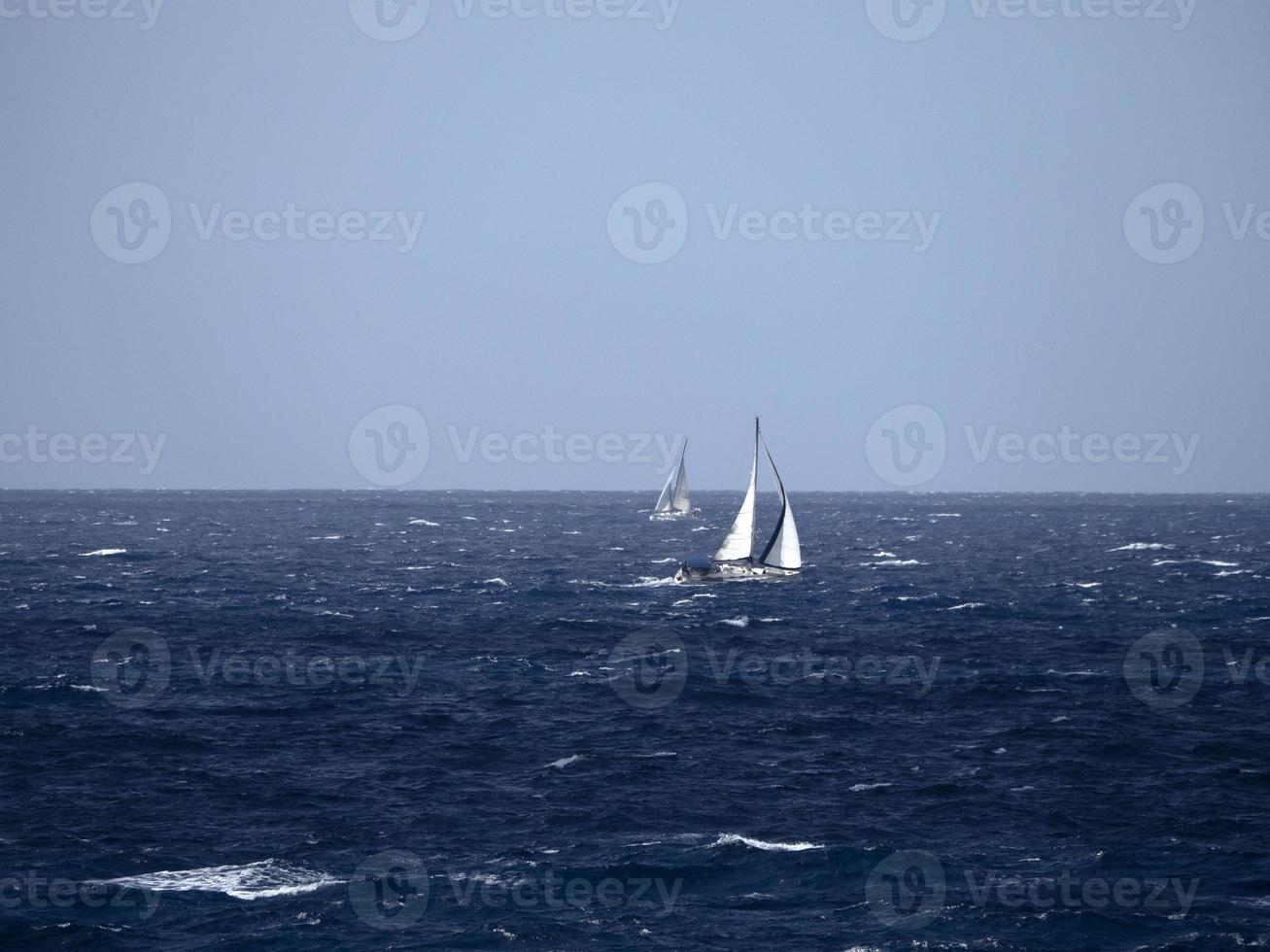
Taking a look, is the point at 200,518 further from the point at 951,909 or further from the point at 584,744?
the point at 951,909

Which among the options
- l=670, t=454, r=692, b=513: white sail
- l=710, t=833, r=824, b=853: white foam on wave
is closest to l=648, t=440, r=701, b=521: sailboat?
l=670, t=454, r=692, b=513: white sail

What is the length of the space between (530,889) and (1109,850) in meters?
13.3

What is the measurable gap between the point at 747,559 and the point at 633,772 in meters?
51.0

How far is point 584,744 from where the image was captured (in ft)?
128

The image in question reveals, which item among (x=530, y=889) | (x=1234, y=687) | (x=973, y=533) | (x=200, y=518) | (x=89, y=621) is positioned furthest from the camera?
(x=200, y=518)

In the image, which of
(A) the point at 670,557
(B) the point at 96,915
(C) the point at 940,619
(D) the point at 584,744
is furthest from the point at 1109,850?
(A) the point at 670,557

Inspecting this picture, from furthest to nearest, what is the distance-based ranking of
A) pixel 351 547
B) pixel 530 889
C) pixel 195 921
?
pixel 351 547
pixel 530 889
pixel 195 921
